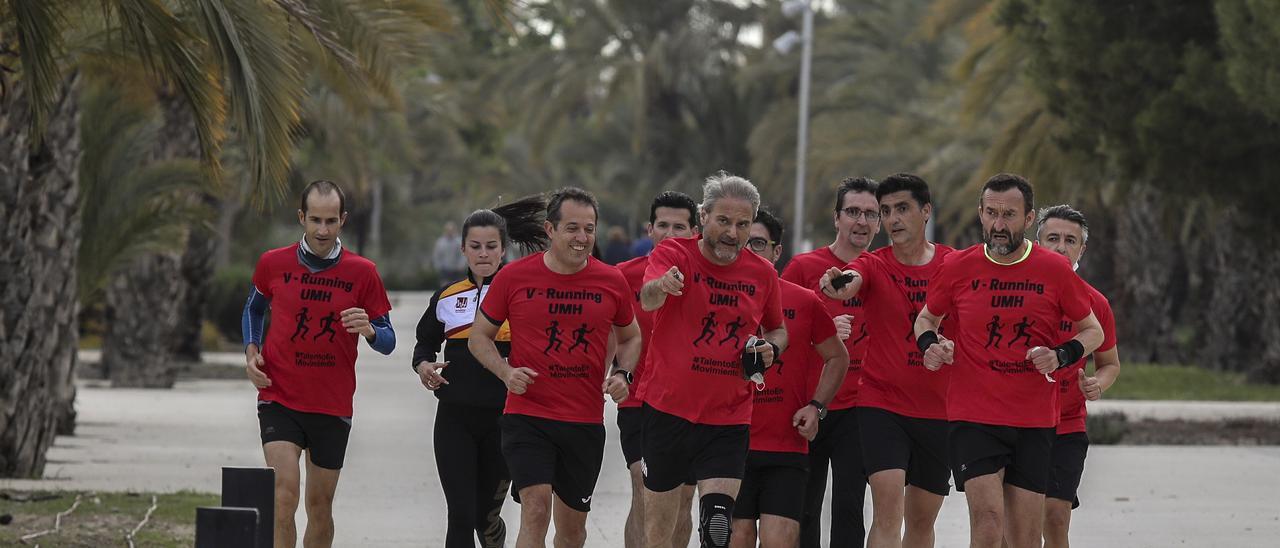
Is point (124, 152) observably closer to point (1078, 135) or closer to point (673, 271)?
point (1078, 135)

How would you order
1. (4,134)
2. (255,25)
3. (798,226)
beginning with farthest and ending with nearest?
(798,226) → (4,134) → (255,25)

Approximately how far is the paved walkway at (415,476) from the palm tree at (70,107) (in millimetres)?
750

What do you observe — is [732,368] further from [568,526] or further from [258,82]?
[258,82]

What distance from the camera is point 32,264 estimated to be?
41.5 feet

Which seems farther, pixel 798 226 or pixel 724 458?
pixel 798 226

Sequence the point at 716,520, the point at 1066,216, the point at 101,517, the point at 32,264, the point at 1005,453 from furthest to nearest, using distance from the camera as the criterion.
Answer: the point at 32,264
the point at 101,517
the point at 1066,216
the point at 1005,453
the point at 716,520

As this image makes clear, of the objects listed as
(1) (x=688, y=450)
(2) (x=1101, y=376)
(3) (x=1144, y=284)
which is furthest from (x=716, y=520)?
(3) (x=1144, y=284)

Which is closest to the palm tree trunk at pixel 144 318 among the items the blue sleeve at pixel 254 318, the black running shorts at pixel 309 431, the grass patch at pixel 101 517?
the grass patch at pixel 101 517

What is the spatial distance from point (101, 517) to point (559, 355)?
4.56 m

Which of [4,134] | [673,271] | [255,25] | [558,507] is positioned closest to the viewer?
[673,271]

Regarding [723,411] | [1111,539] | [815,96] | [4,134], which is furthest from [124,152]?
[815,96]

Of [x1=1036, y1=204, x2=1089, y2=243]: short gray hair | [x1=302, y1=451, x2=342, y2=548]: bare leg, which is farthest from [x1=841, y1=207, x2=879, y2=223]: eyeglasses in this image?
[x1=302, y1=451, x2=342, y2=548]: bare leg

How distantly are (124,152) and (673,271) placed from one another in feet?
40.2

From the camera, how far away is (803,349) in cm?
782
